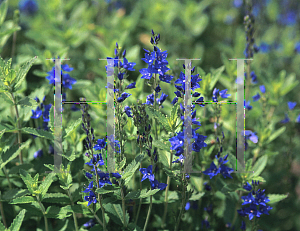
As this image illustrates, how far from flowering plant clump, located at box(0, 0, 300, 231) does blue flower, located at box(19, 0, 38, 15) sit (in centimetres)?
127

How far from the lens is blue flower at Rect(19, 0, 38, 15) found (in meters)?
6.28

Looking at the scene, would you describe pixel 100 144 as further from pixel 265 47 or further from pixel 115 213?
pixel 265 47

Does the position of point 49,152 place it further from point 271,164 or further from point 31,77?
point 271,164

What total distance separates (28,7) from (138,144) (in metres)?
5.17

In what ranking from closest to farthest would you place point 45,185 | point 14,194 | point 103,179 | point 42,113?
point 103,179
point 45,185
point 14,194
point 42,113

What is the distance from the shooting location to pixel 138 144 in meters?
2.31

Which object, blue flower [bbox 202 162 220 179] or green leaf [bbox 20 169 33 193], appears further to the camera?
blue flower [bbox 202 162 220 179]

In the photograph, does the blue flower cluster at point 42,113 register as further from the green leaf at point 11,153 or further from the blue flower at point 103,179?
the blue flower at point 103,179

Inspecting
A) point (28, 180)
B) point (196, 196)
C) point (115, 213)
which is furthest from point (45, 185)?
point (196, 196)

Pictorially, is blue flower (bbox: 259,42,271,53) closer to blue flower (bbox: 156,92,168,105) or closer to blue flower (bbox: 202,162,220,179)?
blue flower (bbox: 202,162,220,179)

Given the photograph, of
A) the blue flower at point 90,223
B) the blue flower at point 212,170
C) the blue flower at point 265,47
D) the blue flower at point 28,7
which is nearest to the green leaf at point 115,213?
the blue flower at point 90,223

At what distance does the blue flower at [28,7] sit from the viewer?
247 inches

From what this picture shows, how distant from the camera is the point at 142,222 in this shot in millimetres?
2836

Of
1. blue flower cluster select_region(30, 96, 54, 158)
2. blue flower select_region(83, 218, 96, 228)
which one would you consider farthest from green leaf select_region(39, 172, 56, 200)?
blue flower cluster select_region(30, 96, 54, 158)
